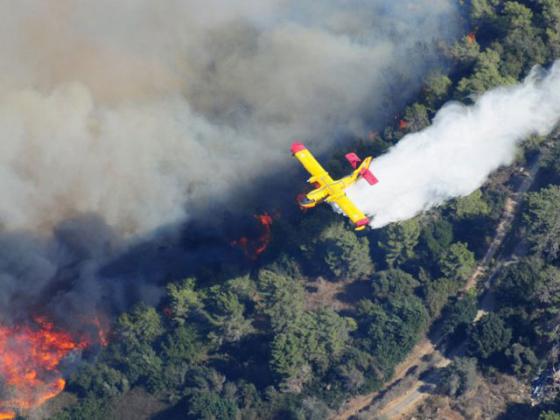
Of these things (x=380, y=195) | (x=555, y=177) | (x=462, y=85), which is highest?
(x=462, y=85)

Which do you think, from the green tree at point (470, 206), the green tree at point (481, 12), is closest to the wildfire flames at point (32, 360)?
the green tree at point (470, 206)

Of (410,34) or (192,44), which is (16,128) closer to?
(192,44)

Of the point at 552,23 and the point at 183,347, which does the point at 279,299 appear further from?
the point at 552,23

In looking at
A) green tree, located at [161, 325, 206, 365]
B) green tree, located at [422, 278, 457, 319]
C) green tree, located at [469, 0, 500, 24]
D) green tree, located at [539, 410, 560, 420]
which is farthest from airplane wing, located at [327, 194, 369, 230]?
green tree, located at [469, 0, 500, 24]

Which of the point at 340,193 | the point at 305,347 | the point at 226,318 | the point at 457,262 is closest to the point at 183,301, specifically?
the point at 226,318

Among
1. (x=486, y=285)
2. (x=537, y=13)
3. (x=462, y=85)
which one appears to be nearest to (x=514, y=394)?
(x=486, y=285)

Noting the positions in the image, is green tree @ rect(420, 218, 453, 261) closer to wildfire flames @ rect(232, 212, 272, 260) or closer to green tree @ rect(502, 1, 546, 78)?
wildfire flames @ rect(232, 212, 272, 260)
